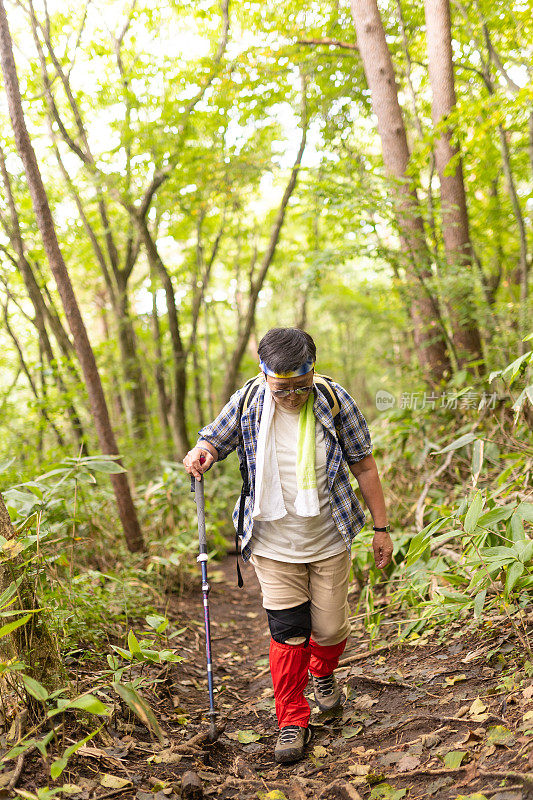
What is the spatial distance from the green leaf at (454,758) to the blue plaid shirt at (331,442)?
1103 mm

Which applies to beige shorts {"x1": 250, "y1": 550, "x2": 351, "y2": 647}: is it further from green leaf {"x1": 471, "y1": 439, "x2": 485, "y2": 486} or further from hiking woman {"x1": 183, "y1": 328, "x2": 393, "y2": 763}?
green leaf {"x1": 471, "y1": 439, "x2": 485, "y2": 486}

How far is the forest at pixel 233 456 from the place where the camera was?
9.11ft

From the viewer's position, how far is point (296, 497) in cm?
327

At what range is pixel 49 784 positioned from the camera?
2414 mm

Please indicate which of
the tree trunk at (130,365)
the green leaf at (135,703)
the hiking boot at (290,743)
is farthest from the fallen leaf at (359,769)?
the tree trunk at (130,365)

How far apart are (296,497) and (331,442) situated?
34 centimetres

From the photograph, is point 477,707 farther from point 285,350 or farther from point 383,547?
point 285,350

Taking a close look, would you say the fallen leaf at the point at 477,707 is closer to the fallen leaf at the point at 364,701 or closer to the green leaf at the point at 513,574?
the green leaf at the point at 513,574

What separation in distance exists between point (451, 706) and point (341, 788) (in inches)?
25.4

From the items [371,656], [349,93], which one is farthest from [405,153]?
[371,656]

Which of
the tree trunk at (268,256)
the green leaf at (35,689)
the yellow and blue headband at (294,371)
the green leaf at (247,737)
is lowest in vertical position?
the green leaf at (247,737)

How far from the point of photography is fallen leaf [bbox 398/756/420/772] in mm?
2652

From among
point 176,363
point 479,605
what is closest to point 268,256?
point 176,363

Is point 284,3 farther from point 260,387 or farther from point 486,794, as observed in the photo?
point 486,794
